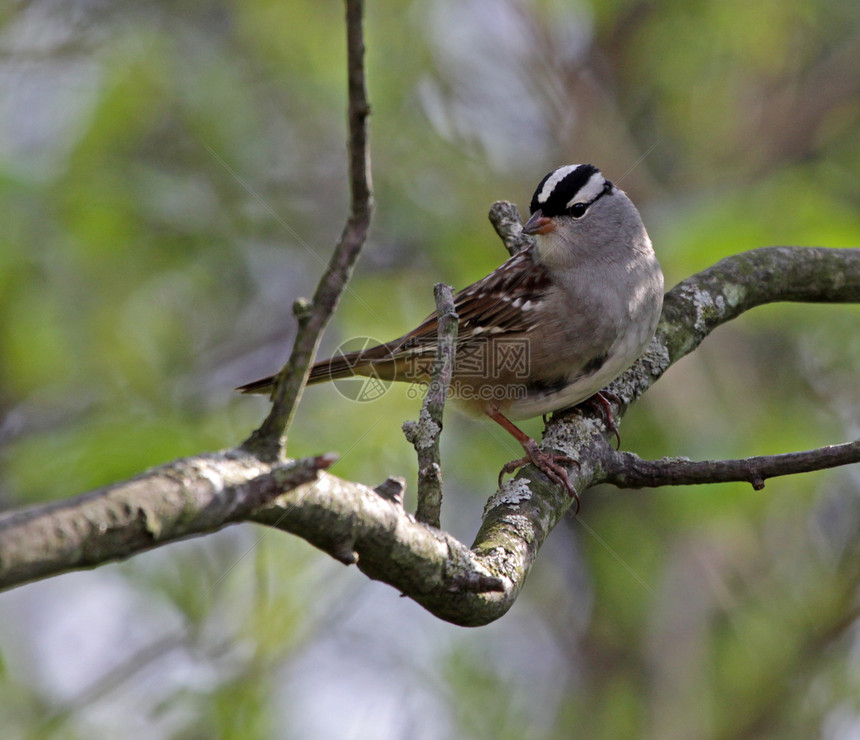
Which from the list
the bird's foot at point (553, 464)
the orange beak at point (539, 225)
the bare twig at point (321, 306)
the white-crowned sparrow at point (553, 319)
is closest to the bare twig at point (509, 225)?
the white-crowned sparrow at point (553, 319)

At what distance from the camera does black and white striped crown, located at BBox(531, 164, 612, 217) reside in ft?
14.2

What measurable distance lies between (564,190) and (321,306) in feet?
9.47

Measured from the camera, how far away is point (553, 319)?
413 centimetres

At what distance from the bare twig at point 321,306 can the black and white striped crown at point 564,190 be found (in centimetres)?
273

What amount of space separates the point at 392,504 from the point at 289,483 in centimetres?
43

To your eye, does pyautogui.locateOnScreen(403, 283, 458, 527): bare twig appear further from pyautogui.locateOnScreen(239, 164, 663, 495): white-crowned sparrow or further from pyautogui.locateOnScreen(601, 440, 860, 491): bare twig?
pyautogui.locateOnScreen(239, 164, 663, 495): white-crowned sparrow

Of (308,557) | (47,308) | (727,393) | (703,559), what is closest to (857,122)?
(727,393)

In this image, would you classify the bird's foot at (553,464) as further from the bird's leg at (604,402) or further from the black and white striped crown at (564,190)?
the black and white striped crown at (564,190)

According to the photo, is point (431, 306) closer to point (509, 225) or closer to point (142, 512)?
point (509, 225)

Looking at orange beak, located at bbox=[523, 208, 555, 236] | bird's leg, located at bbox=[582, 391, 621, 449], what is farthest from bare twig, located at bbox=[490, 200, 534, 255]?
bird's leg, located at bbox=[582, 391, 621, 449]

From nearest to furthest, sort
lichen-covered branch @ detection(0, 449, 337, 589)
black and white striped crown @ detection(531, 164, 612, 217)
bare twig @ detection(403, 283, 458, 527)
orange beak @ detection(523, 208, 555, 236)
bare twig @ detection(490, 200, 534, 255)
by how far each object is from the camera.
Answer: lichen-covered branch @ detection(0, 449, 337, 589) < bare twig @ detection(403, 283, 458, 527) < orange beak @ detection(523, 208, 555, 236) < black and white striped crown @ detection(531, 164, 612, 217) < bare twig @ detection(490, 200, 534, 255)

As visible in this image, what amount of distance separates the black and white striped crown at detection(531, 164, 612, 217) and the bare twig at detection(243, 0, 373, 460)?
2.73 m

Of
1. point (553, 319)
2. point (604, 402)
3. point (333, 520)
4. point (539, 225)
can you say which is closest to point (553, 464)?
point (604, 402)

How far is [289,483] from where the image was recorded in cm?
166
